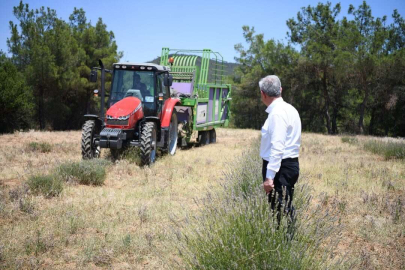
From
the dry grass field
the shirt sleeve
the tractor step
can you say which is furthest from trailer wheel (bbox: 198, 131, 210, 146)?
the shirt sleeve

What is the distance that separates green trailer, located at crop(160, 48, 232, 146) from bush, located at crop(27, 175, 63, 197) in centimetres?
585

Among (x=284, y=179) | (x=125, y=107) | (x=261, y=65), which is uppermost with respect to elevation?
(x=261, y=65)

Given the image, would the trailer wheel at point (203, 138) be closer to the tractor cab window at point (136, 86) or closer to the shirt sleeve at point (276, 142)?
the tractor cab window at point (136, 86)

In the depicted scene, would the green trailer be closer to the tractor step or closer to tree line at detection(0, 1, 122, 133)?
the tractor step

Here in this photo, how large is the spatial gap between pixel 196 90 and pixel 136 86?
140 inches

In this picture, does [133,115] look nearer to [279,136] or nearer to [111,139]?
[111,139]

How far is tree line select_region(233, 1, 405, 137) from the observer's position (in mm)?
21500

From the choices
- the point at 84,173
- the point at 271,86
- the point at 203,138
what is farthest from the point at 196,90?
the point at 271,86

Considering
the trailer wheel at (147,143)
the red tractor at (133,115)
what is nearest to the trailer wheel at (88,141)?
the red tractor at (133,115)

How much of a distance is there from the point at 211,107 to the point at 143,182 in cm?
670

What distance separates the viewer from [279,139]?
345cm

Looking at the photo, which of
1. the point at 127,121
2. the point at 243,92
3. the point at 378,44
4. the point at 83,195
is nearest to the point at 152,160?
the point at 127,121

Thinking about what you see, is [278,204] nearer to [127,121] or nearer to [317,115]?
[127,121]

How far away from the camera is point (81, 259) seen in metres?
4.04
